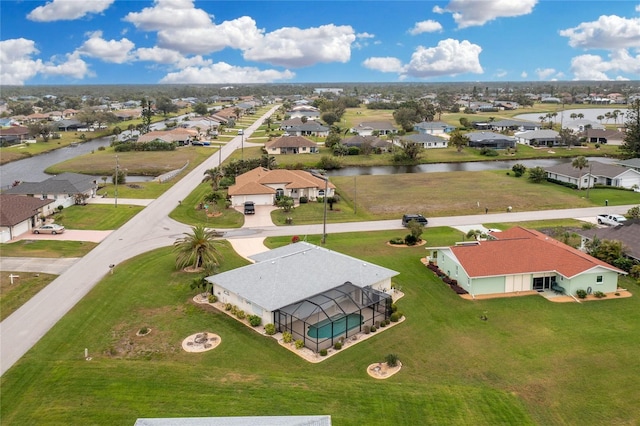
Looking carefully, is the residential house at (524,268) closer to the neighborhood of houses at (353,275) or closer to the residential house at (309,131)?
the neighborhood of houses at (353,275)

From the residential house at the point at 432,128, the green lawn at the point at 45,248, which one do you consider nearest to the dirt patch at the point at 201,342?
the green lawn at the point at 45,248

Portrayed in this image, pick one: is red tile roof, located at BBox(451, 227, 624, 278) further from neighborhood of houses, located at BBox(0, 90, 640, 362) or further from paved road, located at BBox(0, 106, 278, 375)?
paved road, located at BBox(0, 106, 278, 375)

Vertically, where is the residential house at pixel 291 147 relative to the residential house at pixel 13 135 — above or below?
below

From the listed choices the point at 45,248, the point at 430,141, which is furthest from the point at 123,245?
the point at 430,141

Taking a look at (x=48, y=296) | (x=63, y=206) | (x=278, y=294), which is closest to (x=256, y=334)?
(x=278, y=294)

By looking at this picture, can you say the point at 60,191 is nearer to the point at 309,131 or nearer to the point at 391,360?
the point at 391,360

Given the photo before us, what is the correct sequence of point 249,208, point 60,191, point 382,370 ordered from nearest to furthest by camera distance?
point 382,370 → point 249,208 → point 60,191
